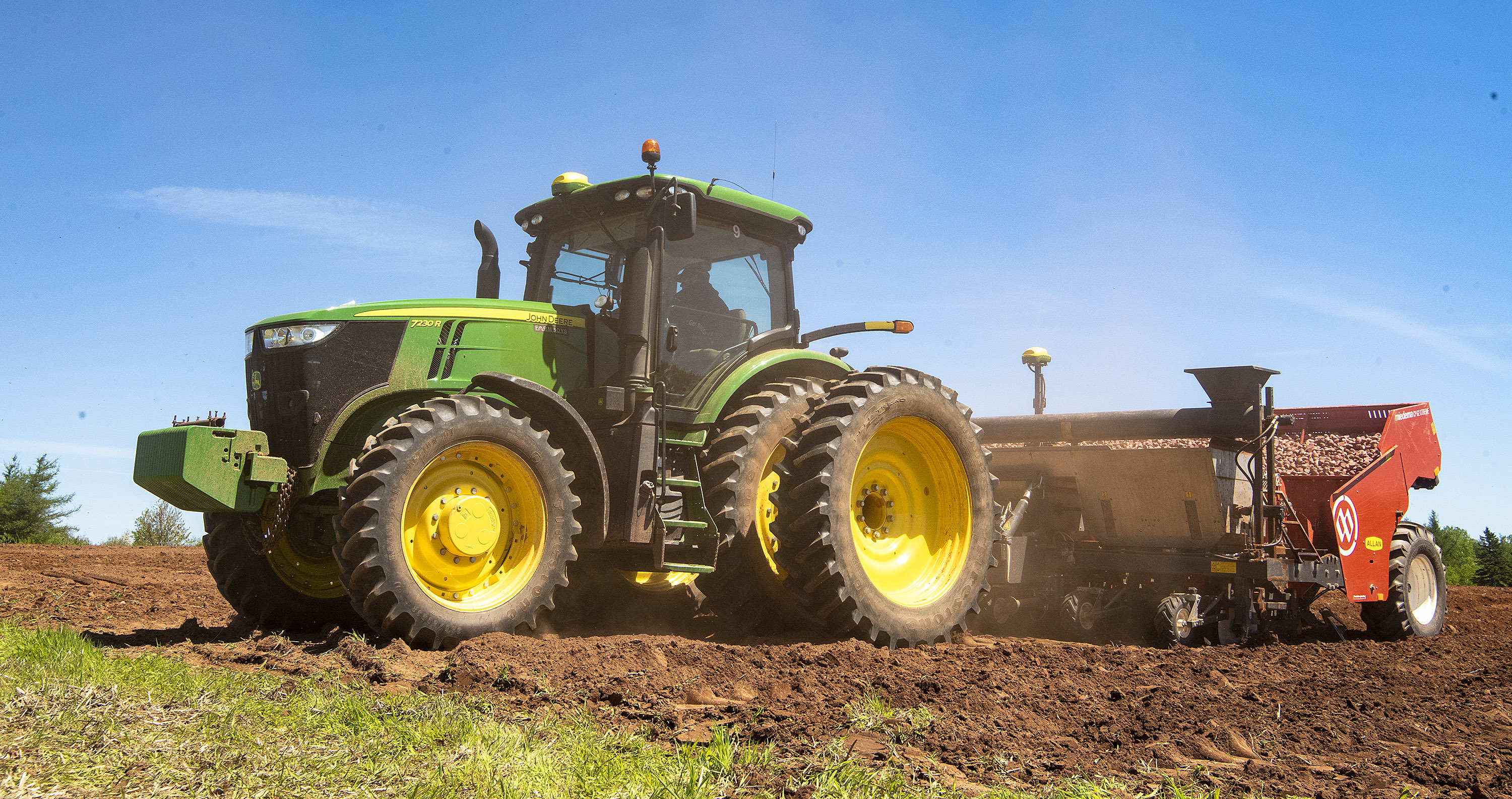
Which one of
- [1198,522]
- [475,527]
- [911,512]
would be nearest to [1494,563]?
[1198,522]

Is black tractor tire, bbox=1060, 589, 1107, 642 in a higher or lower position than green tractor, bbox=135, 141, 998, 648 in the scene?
lower

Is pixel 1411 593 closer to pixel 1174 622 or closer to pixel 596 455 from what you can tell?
pixel 1174 622

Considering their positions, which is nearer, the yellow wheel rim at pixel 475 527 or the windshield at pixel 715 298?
the yellow wheel rim at pixel 475 527

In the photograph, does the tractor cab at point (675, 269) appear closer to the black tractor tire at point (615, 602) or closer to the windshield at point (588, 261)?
the windshield at point (588, 261)

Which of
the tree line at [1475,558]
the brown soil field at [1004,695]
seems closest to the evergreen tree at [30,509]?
the brown soil field at [1004,695]

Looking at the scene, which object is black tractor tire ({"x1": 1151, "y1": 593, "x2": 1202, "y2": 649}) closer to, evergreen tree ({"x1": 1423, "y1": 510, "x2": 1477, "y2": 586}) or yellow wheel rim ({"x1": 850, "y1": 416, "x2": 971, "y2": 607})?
yellow wheel rim ({"x1": 850, "y1": 416, "x2": 971, "y2": 607})

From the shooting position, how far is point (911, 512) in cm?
678

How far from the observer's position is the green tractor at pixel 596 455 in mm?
5094

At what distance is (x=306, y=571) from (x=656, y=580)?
195cm

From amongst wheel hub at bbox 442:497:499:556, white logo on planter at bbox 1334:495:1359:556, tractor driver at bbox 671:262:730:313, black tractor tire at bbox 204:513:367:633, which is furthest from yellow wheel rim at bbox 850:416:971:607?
white logo on planter at bbox 1334:495:1359:556

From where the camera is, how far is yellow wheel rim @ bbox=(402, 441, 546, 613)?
5.09m

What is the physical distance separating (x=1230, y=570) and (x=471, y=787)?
5867 millimetres

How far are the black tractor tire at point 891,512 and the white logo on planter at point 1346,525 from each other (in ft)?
9.07

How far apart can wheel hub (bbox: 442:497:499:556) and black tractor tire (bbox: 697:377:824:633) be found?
3.98ft
